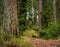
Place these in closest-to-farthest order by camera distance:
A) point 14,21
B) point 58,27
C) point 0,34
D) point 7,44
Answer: point 7,44
point 0,34
point 14,21
point 58,27

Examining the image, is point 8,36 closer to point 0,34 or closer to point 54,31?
point 0,34

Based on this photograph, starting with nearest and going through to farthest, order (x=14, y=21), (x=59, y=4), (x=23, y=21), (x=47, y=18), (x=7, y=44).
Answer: (x=7, y=44) < (x=14, y=21) < (x=23, y=21) < (x=47, y=18) < (x=59, y=4)

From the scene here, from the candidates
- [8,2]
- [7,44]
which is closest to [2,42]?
[7,44]

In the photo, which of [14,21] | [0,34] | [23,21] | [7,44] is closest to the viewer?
[7,44]

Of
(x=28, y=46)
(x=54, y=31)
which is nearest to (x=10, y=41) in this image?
(x=28, y=46)

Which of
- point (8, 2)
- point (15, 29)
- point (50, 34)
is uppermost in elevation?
point (8, 2)

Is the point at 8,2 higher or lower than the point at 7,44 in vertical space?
higher

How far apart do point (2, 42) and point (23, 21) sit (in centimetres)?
1006

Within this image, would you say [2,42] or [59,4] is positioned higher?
[59,4]

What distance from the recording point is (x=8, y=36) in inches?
331

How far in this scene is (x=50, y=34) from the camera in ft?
51.8

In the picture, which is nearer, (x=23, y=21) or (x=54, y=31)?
(x=54, y=31)

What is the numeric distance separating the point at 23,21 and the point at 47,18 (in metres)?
12.7

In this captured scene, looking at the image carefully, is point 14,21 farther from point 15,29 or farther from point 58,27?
point 58,27
